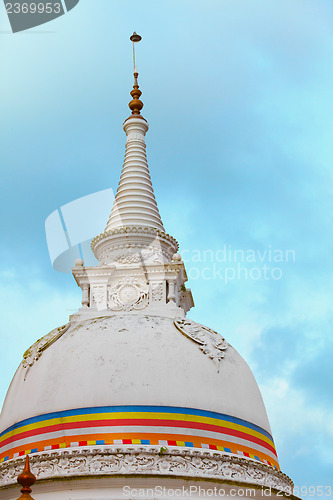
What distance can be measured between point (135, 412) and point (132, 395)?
1.70 ft

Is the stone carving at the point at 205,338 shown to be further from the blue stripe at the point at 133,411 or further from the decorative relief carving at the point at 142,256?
the decorative relief carving at the point at 142,256

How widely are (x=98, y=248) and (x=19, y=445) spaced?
30.1 ft

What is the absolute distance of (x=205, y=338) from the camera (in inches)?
902

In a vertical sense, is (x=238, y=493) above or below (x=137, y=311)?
below

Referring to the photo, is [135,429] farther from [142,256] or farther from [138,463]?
[142,256]

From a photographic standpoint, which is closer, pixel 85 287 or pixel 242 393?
pixel 242 393

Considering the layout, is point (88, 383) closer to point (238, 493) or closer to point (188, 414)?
point (188, 414)

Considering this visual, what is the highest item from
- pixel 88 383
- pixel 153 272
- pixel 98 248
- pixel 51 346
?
pixel 98 248

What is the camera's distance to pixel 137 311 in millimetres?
24641

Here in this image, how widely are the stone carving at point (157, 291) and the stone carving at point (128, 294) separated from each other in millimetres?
235

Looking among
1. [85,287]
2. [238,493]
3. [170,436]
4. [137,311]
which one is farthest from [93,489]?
[85,287]

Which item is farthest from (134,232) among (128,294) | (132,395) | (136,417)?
(136,417)

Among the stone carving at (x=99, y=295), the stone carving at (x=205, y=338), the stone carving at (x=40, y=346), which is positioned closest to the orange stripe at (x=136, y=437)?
the stone carving at (x=205, y=338)

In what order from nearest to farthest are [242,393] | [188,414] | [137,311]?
1. [188,414]
2. [242,393]
3. [137,311]
